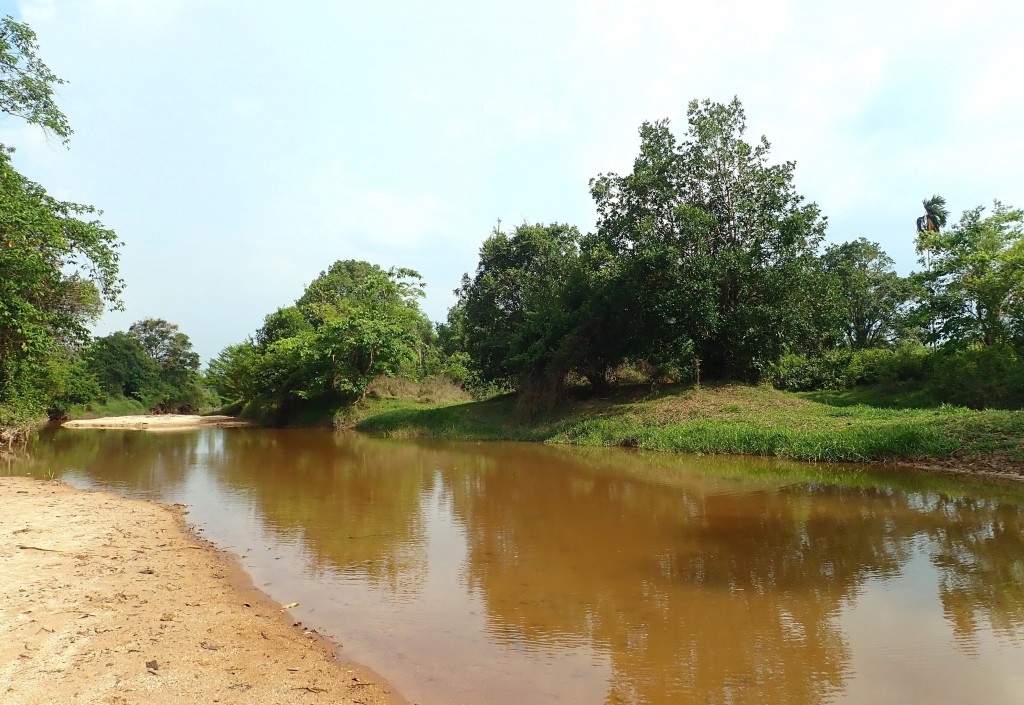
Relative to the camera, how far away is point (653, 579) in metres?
6.04

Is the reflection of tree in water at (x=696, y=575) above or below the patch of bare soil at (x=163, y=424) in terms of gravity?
below

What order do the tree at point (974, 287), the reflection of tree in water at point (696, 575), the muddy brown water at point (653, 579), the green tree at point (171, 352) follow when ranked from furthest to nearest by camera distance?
the green tree at point (171, 352), the tree at point (974, 287), the reflection of tree in water at point (696, 575), the muddy brown water at point (653, 579)

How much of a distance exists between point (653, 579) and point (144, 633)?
4484 millimetres

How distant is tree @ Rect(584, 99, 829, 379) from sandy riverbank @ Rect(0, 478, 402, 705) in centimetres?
1620

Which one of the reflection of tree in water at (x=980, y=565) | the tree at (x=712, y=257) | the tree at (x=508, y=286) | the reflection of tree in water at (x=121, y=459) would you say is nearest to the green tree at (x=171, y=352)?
the reflection of tree in water at (x=121, y=459)

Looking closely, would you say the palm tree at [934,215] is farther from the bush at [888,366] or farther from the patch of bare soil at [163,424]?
the patch of bare soil at [163,424]

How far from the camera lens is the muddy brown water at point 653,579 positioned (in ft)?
13.3

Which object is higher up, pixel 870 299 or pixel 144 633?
pixel 870 299

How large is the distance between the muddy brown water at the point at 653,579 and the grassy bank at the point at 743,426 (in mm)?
1481

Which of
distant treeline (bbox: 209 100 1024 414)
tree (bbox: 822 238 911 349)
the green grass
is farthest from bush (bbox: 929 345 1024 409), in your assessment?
the green grass

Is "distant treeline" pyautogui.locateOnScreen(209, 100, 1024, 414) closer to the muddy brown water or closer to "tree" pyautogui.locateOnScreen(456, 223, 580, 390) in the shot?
"tree" pyautogui.locateOnScreen(456, 223, 580, 390)

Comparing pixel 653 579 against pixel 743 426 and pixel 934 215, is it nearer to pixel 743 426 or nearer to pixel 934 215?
pixel 743 426

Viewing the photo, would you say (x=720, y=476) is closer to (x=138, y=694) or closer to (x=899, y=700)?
(x=899, y=700)

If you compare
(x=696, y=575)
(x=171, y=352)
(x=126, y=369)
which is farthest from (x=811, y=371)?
(x=171, y=352)
